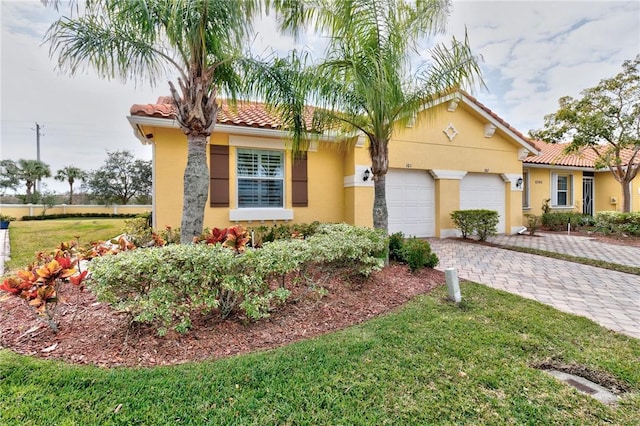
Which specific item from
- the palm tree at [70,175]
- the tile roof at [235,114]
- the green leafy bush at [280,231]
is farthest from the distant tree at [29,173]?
the green leafy bush at [280,231]

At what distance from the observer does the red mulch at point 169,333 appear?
11.0 feet

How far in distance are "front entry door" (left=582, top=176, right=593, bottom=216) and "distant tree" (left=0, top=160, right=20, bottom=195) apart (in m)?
45.2

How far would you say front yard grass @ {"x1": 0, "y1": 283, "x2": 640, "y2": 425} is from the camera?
2.48 m

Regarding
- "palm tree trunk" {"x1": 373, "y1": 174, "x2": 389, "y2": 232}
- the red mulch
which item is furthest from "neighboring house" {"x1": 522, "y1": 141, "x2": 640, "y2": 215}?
the red mulch

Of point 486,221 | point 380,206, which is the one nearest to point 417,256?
point 380,206

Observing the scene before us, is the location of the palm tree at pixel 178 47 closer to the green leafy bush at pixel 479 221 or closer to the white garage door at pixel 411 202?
the white garage door at pixel 411 202

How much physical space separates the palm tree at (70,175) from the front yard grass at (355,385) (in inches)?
1313

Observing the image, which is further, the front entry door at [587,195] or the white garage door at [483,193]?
the front entry door at [587,195]

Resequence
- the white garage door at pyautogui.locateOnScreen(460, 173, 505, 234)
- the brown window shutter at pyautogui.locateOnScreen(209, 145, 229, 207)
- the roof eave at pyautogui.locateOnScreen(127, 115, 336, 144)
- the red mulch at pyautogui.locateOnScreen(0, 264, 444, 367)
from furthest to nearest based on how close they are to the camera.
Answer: the white garage door at pyautogui.locateOnScreen(460, 173, 505, 234) < the brown window shutter at pyautogui.locateOnScreen(209, 145, 229, 207) < the roof eave at pyautogui.locateOnScreen(127, 115, 336, 144) < the red mulch at pyautogui.locateOnScreen(0, 264, 444, 367)

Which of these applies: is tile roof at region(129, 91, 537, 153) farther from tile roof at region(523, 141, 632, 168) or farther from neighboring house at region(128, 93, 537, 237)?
tile roof at region(523, 141, 632, 168)

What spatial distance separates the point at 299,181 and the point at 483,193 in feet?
29.1

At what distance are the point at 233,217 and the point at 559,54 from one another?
48.4 feet

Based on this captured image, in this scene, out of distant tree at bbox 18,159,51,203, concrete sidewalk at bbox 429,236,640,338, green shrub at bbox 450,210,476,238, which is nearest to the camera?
concrete sidewalk at bbox 429,236,640,338

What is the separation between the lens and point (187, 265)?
3.75m
